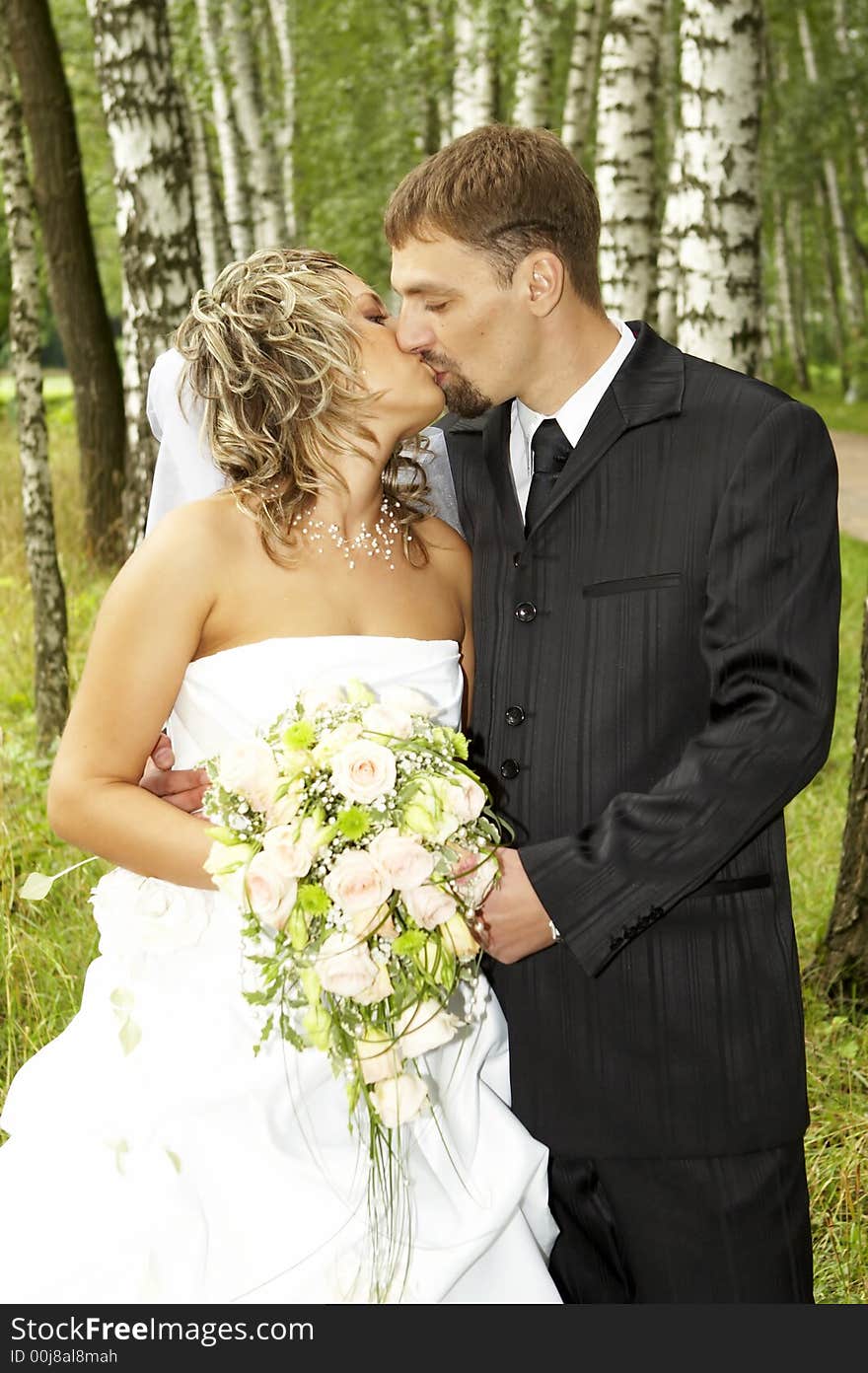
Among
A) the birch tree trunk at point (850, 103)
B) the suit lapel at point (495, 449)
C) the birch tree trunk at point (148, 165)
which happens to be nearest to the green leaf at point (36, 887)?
the suit lapel at point (495, 449)

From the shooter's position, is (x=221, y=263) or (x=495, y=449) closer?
(x=495, y=449)

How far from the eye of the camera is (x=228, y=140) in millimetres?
14977

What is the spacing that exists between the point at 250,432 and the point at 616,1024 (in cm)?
148

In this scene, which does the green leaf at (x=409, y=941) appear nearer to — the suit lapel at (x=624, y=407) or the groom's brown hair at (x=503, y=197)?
the suit lapel at (x=624, y=407)

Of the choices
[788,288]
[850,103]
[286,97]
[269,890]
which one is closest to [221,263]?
[286,97]

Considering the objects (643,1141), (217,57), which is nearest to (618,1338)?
(643,1141)

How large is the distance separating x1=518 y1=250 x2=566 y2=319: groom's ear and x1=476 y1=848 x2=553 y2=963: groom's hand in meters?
1.16

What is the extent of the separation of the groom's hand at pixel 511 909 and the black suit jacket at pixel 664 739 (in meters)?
0.03

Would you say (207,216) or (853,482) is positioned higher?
(207,216)

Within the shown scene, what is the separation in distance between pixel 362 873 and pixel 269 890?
0.51 ft

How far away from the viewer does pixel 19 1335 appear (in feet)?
8.88

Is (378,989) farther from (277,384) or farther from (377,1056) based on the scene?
(277,384)

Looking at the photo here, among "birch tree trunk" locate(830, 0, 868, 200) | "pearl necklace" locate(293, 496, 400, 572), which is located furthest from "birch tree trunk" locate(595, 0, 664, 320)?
"birch tree trunk" locate(830, 0, 868, 200)

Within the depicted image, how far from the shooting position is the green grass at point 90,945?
3.89 meters
